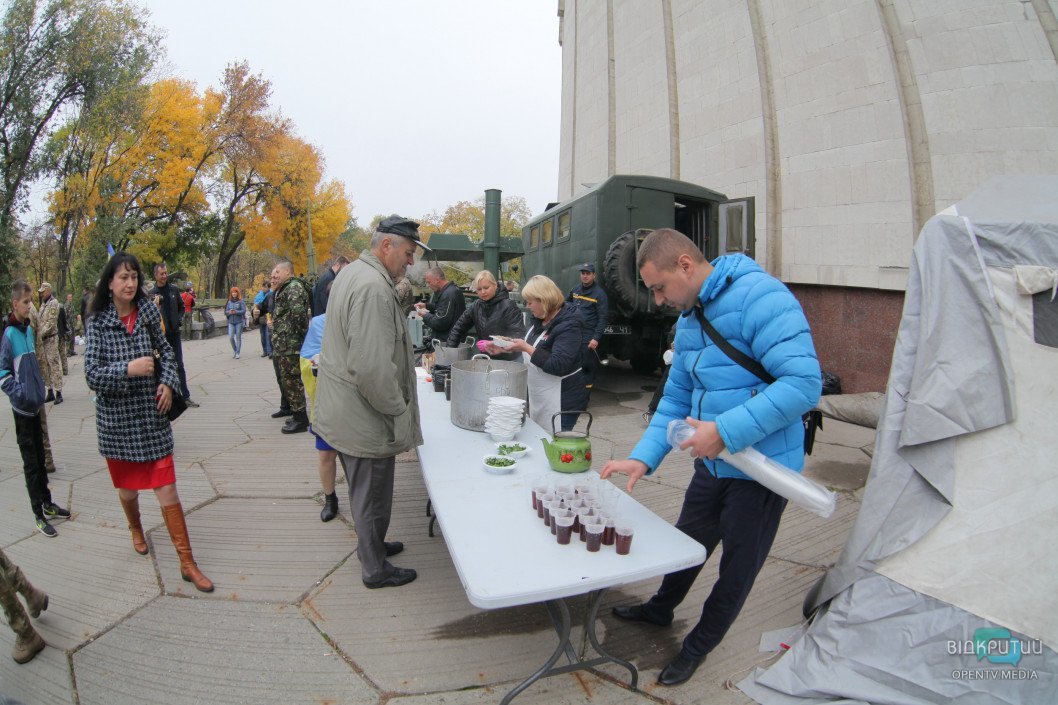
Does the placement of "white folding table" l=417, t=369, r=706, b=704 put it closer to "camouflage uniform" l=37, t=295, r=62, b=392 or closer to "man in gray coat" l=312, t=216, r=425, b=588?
"man in gray coat" l=312, t=216, r=425, b=588

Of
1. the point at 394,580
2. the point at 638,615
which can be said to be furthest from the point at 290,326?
the point at 638,615

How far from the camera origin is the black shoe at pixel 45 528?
12.5ft

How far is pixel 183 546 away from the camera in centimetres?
314

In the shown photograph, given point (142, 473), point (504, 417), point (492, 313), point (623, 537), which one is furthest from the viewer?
point (492, 313)

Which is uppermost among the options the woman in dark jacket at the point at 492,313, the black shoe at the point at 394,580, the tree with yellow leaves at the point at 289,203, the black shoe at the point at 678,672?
the tree with yellow leaves at the point at 289,203

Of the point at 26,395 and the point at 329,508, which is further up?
the point at 26,395

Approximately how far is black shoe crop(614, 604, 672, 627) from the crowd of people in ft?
0.04

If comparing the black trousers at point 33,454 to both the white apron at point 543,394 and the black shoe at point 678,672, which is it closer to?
the white apron at point 543,394

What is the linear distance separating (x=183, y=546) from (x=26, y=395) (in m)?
1.87

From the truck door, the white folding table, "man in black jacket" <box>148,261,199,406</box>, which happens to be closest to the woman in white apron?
→ the white folding table

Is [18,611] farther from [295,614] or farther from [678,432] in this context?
[678,432]

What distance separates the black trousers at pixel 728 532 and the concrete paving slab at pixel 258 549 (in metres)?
2.24

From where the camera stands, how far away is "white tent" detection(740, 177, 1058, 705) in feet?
6.76

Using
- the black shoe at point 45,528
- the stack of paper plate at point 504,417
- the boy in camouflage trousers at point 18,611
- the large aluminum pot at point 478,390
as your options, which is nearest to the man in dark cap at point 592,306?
the large aluminum pot at point 478,390
